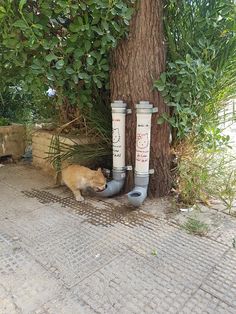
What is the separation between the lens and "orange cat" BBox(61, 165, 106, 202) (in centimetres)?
224

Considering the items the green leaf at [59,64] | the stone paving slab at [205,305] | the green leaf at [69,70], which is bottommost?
the stone paving slab at [205,305]

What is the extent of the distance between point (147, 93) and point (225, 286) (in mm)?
1431

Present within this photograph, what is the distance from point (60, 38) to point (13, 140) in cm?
174

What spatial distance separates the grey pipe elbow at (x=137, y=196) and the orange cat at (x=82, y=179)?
0.90ft

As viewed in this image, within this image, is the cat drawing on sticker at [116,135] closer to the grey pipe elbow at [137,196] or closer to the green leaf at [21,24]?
the grey pipe elbow at [137,196]

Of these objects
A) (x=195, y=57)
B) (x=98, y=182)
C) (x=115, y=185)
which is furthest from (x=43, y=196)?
(x=195, y=57)

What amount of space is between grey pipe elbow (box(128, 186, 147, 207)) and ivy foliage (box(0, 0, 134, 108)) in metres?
0.90

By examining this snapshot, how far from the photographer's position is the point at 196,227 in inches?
73.0

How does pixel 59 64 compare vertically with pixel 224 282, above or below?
above

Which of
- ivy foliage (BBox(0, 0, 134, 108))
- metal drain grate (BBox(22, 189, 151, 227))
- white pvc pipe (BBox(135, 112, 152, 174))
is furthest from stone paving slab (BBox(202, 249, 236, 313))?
ivy foliage (BBox(0, 0, 134, 108))

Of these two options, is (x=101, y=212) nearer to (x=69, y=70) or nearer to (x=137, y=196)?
(x=137, y=196)

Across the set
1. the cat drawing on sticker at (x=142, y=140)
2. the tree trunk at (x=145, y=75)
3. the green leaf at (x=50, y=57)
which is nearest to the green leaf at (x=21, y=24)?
the green leaf at (x=50, y=57)

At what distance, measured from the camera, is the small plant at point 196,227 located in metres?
1.82

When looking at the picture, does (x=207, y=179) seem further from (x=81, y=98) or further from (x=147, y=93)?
(x=81, y=98)
